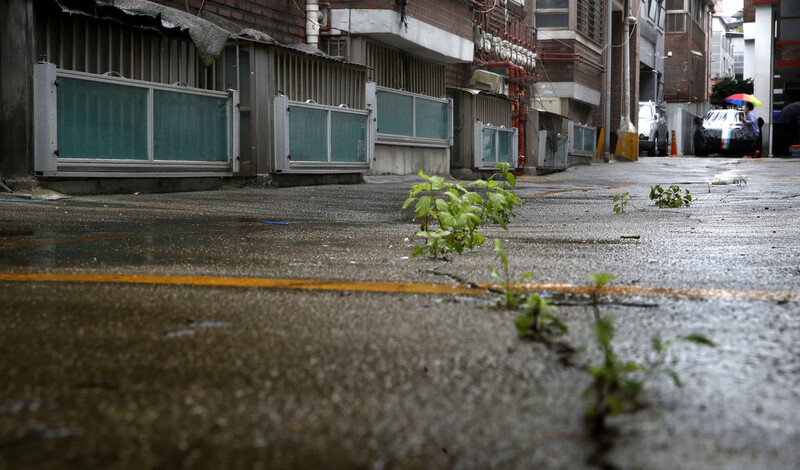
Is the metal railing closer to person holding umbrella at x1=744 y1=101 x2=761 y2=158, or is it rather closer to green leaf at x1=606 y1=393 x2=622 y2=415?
person holding umbrella at x1=744 y1=101 x2=761 y2=158

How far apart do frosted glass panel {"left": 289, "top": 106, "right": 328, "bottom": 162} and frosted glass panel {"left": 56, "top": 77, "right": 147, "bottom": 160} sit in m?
2.46

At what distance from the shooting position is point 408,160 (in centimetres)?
1488

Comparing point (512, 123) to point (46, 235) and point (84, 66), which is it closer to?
point (84, 66)

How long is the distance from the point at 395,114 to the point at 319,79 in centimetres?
275

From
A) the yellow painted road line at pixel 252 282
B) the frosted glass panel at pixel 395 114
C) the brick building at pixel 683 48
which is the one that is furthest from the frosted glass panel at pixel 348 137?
the brick building at pixel 683 48

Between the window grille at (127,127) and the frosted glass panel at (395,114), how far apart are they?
436 cm

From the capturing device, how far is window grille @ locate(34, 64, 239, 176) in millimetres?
7250

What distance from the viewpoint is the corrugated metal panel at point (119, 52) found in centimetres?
765

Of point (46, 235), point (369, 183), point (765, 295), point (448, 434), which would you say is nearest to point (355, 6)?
point (369, 183)

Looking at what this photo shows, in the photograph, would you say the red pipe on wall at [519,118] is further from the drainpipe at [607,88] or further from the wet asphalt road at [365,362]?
the wet asphalt road at [365,362]

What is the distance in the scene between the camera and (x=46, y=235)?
4312mm

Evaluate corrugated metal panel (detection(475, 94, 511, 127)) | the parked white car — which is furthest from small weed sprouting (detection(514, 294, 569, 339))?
the parked white car

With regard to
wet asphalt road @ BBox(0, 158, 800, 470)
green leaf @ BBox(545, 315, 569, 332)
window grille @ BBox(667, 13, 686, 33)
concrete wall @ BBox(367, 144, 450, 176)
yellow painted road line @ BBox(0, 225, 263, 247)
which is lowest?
wet asphalt road @ BBox(0, 158, 800, 470)

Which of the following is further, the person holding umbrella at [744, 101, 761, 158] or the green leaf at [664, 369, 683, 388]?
the person holding umbrella at [744, 101, 761, 158]
